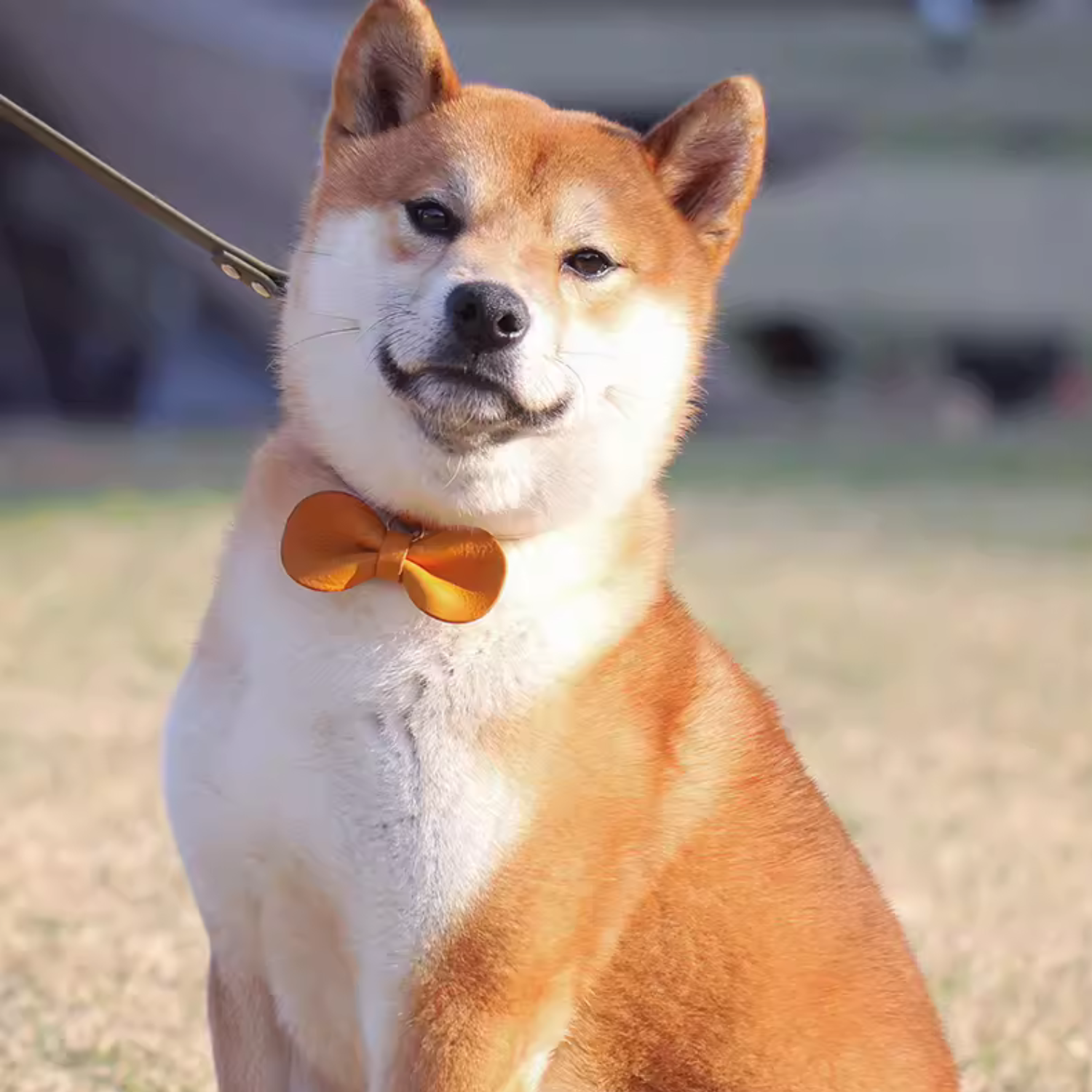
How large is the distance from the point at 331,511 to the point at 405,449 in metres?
0.11

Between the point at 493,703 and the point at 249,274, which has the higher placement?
the point at 249,274

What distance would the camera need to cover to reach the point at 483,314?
6.28 ft

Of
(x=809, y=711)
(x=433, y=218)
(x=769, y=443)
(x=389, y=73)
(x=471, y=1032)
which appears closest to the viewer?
(x=471, y=1032)

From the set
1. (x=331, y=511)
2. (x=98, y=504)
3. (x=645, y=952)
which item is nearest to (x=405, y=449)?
(x=331, y=511)

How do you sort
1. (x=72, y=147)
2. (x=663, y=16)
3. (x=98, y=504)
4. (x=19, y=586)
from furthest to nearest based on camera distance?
(x=663, y=16)
(x=98, y=504)
(x=19, y=586)
(x=72, y=147)

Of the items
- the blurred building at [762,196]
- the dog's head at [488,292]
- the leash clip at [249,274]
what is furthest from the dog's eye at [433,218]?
the blurred building at [762,196]

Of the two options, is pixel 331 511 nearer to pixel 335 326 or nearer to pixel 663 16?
pixel 335 326

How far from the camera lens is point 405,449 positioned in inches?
78.2

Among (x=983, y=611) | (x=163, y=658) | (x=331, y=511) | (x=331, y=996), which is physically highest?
(x=331, y=511)

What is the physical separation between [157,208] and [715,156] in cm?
77

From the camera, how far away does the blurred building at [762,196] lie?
1026 cm

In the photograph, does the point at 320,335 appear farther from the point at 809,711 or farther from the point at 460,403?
the point at 809,711

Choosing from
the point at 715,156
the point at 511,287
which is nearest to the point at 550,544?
the point at 511,287

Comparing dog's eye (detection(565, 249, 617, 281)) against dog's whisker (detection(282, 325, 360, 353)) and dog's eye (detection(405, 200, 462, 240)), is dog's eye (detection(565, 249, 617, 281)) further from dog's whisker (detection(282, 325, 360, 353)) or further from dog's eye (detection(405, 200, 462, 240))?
dog's whisker (detection(282, 325, 360, 353))
